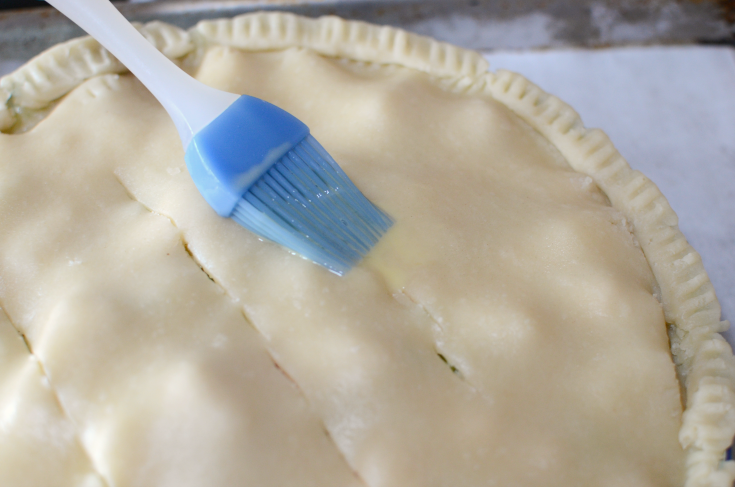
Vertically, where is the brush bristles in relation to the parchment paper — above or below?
below

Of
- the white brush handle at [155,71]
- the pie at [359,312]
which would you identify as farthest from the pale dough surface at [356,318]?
the white brush handle at [155,71]

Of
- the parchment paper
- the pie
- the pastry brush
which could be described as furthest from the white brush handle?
the parchment paper

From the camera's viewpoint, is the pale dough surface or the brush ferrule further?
the brush ferrule

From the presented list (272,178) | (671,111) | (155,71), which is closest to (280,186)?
(272,178)

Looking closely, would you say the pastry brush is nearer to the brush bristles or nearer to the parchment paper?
the brush bristles

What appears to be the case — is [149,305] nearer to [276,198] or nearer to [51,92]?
[276,198]

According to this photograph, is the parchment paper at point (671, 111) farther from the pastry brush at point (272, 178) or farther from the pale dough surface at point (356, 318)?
the pastry brush at point (272, 178)

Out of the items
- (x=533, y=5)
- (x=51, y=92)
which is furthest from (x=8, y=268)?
(x=533, y=5)

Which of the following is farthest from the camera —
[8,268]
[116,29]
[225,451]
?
[116,29]
